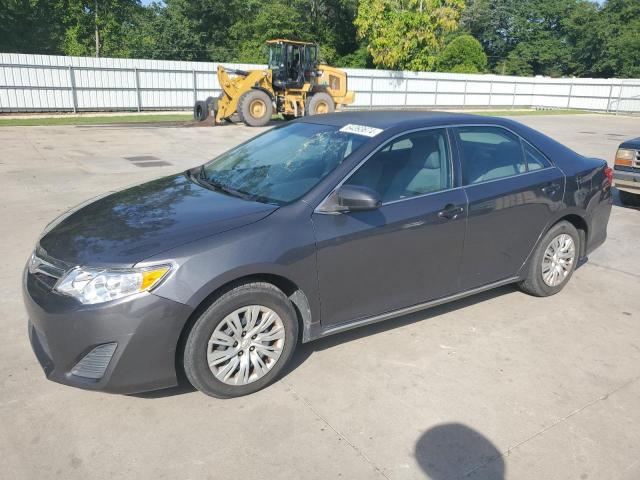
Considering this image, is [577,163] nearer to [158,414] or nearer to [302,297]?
[302,297]

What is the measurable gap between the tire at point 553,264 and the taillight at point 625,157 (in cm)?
394

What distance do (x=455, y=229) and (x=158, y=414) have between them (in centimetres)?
230

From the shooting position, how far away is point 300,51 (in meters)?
20.2

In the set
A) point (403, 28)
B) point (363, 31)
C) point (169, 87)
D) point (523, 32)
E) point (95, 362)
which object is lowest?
point (95, 362)

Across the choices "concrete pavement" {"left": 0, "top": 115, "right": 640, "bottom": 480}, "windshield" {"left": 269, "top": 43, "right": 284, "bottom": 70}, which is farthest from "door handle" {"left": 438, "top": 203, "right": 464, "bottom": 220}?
"windshield" {"left": 269, "top": 43, "right": 284, "bottom": 70}

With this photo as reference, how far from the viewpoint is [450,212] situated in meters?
3.81

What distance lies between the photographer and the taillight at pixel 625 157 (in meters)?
7.89

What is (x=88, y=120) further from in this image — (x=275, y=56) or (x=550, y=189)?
(x=550, y=189)

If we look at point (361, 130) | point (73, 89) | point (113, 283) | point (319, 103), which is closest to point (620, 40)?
point (319, 103)

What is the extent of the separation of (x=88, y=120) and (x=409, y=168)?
19758 mm

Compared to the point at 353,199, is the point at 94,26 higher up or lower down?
higher up

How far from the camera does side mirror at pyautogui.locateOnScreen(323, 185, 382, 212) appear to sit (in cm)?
327

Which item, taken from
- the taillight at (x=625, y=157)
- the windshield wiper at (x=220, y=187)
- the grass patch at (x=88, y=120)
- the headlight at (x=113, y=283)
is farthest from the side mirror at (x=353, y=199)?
the grass patch at (x=88, y=120)

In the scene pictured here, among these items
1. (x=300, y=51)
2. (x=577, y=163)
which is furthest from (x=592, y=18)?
(x=577, y=163)
